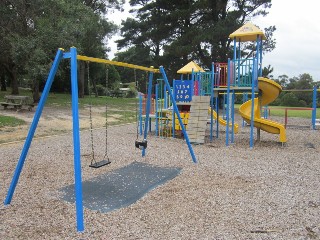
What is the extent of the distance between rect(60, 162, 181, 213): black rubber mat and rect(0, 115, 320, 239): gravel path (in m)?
0.16

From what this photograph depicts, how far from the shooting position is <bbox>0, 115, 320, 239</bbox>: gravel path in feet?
10.1

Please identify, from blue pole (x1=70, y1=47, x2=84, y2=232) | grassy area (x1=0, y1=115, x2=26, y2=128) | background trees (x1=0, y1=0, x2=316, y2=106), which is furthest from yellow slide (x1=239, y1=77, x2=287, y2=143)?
grassy area (x1=0, y1=115, x2=26, y2=128)

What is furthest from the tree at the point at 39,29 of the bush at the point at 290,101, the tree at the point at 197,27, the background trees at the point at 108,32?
the bush at the point at 290,101

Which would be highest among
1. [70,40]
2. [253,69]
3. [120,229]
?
[70,40]

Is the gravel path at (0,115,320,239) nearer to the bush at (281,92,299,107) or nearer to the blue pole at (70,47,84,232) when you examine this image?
the blue pole at (70,47,84,232)

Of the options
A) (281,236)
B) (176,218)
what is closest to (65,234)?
(176,218)

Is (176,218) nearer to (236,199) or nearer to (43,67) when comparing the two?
(236,199)

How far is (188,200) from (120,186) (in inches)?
45.7

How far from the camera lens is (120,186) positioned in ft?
15.0

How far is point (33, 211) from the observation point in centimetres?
357

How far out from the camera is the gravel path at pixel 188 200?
10.1 feet

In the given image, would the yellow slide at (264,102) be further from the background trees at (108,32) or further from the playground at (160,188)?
the background trees at (108,32)

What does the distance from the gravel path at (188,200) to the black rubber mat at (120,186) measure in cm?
16

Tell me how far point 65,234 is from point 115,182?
1.79 meters
